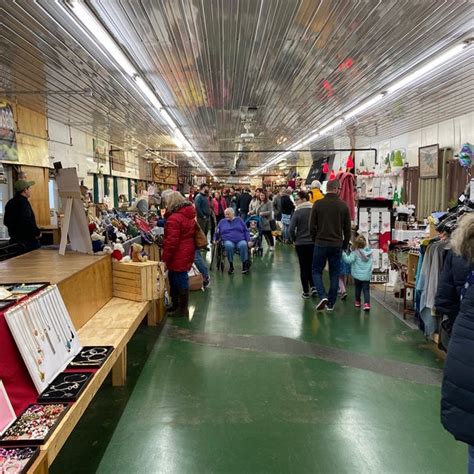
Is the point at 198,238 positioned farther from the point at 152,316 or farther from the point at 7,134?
the point at 7,134

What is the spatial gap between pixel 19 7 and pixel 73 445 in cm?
332

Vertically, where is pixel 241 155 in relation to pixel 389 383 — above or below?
above

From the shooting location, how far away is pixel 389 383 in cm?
337

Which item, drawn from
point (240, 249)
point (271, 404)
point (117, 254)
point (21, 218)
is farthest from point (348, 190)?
point (21, 218)

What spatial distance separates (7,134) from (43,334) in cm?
553

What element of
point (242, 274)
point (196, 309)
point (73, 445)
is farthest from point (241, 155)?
point (73, 445)

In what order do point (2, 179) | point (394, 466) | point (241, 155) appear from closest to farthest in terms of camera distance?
1. point (394, 466)
2. point (2, 179)
3. point (241, 155)

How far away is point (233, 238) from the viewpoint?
778cm

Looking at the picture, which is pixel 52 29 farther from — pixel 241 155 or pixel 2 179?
pixel 241 155

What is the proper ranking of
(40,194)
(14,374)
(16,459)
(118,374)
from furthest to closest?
(40,194) < (118,374) < (14,374) < (16,459)

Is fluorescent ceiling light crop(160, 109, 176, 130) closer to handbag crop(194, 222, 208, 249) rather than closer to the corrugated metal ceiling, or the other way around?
the corrugated metal ceiling

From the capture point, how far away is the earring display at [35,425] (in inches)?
65.3

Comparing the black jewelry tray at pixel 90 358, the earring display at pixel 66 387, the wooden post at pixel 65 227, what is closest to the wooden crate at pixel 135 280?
the wooden post at pixel 65 227

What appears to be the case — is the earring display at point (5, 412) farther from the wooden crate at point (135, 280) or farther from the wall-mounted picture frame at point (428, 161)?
the wall-mounted picture frame at point (428, 161)
